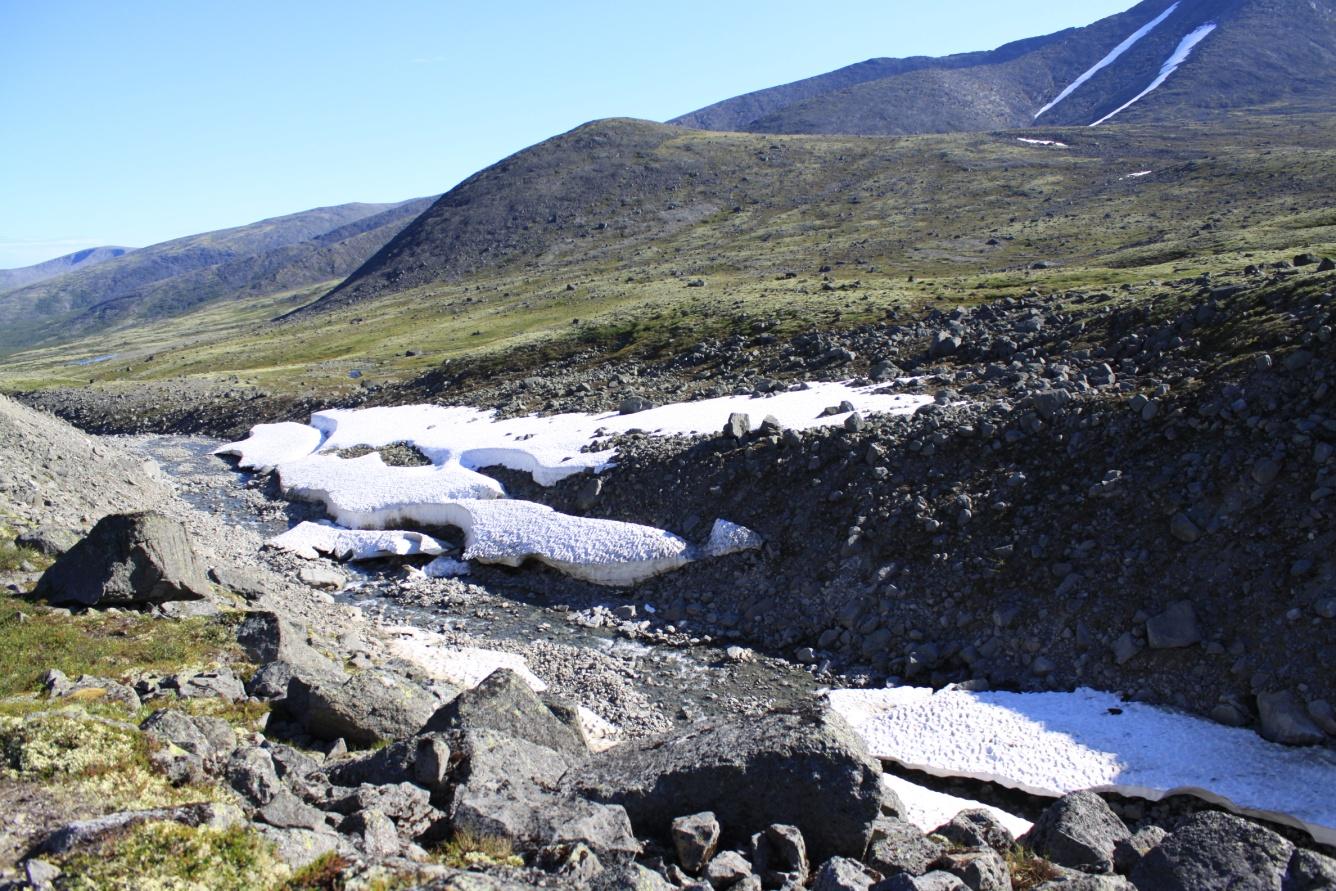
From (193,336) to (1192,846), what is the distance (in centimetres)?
21171

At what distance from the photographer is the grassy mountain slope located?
63625 mm

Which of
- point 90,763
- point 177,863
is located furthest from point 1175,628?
point 90,763

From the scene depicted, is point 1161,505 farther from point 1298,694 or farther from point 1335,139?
point 1335,139

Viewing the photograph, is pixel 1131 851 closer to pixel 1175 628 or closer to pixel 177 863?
pixel 1175 628

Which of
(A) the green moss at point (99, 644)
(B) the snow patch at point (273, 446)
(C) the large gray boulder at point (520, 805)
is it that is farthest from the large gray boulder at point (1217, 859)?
(B) the snow patch at point (273, 446)

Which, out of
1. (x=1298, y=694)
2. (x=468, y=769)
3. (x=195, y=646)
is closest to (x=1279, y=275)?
→ (x=1298, y=694)

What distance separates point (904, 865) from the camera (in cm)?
1089

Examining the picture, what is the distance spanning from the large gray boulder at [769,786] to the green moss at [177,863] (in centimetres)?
458

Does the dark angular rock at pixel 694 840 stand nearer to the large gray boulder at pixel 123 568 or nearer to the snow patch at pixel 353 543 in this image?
the large gray boulder at pixel 123 568

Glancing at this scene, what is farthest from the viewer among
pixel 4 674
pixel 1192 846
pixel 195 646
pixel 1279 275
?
pixel 1279 275

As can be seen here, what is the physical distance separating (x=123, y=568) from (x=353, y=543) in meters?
13.3

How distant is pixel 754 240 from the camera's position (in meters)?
124

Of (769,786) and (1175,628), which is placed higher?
(769,786)

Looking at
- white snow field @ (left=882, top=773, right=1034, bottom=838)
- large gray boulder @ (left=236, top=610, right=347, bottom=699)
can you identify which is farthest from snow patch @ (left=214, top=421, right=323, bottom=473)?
white snow field @ (left=882, top=773, right=1034, bottom=838)
